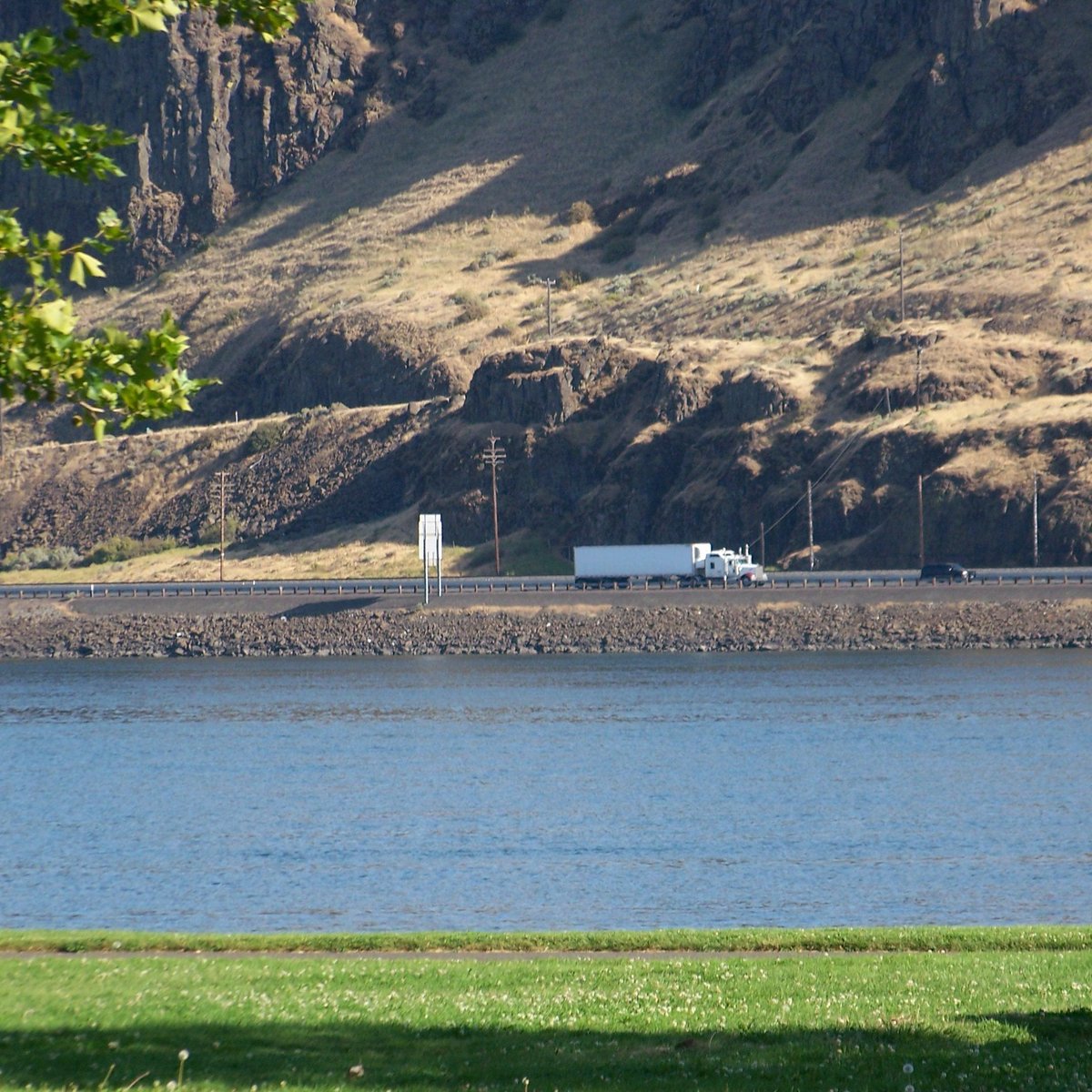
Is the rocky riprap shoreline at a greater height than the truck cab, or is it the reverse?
the truck cab

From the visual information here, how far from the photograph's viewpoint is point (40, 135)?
10297 millimetres

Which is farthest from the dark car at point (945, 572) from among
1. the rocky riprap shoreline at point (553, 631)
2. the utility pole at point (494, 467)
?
the utility pole at point (494, 467)

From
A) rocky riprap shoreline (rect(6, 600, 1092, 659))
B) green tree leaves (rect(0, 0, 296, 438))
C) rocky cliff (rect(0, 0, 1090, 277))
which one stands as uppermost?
rocky cliff (rect(0, 0, 1090, 277))

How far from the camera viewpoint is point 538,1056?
13.0 meters

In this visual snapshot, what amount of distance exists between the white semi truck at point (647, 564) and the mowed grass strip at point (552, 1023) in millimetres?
73036

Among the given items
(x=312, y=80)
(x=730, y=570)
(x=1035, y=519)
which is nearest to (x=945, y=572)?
(x=1035, y=519)

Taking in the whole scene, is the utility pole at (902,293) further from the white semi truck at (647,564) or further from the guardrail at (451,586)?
the guardrail at (451,586)

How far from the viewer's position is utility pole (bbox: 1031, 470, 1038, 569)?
9106cm

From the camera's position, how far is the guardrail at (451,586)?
275 ft

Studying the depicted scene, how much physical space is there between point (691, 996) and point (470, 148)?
160 metres

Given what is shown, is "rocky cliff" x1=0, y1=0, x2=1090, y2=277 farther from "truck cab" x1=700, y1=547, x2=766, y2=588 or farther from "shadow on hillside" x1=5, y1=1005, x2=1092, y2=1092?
"shadow on hillside" x1=5, y1=1005, x2=1092, y2=1092

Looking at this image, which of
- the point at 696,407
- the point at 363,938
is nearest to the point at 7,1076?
the point at 363,938

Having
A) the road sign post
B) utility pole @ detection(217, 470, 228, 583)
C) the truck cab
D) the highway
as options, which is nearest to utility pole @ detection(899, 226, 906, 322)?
the highway

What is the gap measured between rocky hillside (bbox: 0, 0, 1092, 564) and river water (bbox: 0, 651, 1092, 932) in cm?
2677
